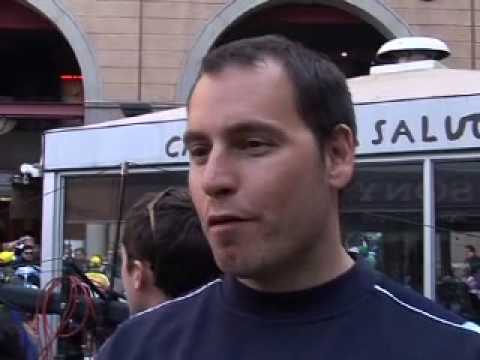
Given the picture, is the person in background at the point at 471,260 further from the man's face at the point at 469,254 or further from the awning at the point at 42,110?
the awning at the point at 42,110

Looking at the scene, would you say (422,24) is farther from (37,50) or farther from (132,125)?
(132,125)

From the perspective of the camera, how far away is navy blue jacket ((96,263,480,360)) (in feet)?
4.60

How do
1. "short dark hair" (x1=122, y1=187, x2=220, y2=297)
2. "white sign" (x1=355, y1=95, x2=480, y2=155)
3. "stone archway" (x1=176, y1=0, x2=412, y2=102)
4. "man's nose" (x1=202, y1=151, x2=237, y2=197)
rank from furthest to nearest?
"stone archway" (x1=176, y1=0, x2=412, y2=102) < "white sign" (x1=355, y1=95, x2=480, y2=155) < "short dark hair" (x1=122, y1=187, x2=220, y2=297) < "man's nose" (x1=202, y1=151, x2=237, y2=197)

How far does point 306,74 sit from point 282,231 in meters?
0.26

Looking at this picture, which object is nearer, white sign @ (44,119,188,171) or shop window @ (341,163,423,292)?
shop window @ (341,163,423,292)

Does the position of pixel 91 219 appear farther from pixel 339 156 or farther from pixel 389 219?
pixel 339 156

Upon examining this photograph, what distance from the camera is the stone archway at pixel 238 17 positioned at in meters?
16.4

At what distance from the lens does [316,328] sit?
1.43m

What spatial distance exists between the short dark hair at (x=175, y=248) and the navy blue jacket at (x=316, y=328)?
3.11 feet

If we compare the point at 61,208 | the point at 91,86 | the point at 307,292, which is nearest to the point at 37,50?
the point at 91,86

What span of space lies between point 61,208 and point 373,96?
8.04 ft

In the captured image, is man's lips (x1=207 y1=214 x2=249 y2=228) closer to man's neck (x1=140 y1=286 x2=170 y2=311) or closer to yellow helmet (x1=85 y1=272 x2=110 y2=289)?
man's neck (x1=140 y1=286 x2=170 y2=311)

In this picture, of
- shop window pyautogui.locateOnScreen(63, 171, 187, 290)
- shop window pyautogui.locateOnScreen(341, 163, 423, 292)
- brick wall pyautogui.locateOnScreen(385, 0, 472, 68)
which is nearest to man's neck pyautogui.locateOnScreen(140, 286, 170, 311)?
shop window pyautogui.locateOnScreen(341, 163, 423, 292)

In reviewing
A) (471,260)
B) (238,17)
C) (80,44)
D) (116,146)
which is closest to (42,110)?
(80,44)
